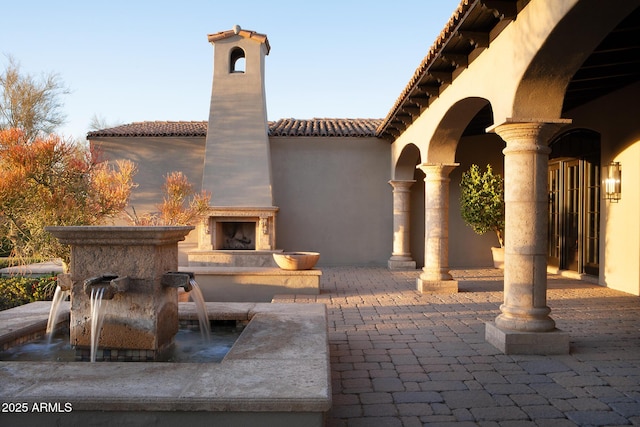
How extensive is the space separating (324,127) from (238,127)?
3.09 metres

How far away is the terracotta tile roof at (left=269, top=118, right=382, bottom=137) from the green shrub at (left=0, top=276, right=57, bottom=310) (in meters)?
7.96

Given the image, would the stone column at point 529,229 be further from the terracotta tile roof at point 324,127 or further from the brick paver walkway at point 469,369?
the terracotta tile roof at point 324,127

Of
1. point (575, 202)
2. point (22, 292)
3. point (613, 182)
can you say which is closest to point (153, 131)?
point (22, 292)

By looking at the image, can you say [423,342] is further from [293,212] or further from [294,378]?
[293,212]

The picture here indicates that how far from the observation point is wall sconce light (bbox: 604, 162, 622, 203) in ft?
31.2

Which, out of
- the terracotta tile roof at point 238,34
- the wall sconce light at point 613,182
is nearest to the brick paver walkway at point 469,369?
the wall sconce light at point 613,182

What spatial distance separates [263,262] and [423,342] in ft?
25.5

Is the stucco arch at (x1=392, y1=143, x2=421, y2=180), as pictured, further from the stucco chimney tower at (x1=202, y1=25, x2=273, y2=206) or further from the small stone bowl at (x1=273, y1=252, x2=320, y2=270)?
the small stone bowl at (x1=273, y1=252, x2=320, y2=270)

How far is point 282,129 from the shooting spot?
15.2 m

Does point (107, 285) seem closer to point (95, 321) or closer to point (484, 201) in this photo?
point (95, 321)

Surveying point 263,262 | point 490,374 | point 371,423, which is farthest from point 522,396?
point 263,262

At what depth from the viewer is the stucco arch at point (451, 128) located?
7.89 metres

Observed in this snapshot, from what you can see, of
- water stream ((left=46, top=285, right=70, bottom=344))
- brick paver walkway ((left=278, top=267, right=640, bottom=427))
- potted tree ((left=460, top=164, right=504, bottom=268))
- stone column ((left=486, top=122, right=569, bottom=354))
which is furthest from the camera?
potted tree ((left=460, top=164, right=504, bottom=268))

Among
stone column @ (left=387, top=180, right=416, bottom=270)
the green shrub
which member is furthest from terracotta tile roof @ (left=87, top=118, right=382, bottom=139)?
the green shrub
